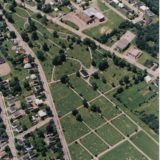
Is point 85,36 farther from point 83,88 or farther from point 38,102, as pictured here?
point 38,102

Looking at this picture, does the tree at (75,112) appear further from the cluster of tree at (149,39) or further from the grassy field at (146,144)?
the cluster of tree at (149,39)

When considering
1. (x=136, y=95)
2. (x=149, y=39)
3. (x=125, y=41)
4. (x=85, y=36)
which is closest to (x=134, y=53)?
(x=125, y=41)

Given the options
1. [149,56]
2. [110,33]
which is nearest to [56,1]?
[110,33]

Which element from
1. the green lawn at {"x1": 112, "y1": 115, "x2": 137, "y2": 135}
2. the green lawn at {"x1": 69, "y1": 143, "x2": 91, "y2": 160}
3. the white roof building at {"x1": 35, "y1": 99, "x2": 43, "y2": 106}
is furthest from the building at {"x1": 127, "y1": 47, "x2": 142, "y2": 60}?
the green lawn at {"x1": 69, "y1": 143, "x2": 91, "y2": 160}

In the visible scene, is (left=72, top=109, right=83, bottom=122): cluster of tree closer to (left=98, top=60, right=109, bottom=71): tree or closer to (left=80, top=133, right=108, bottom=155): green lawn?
(left=80, top=133, right=108, bottom=155): green lawn

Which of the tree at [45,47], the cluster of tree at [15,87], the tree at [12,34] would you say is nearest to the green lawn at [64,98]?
the cluster of tree at [15,87]

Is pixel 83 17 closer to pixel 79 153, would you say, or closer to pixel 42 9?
pixel 42 9

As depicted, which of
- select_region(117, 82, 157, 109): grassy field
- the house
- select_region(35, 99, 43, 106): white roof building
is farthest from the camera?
the house

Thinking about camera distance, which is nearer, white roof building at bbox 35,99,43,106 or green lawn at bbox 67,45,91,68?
white roof building at bbox 35,99,43,106
